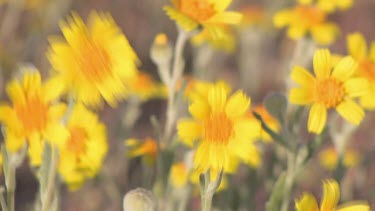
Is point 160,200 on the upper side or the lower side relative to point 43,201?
lower

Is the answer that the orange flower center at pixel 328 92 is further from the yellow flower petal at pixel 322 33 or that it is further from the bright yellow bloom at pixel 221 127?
the yellow flower petal at pixel 322 33

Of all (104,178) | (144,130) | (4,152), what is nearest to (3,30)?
(144,130)

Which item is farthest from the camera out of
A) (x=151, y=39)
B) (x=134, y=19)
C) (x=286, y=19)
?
(x=134, y=19)

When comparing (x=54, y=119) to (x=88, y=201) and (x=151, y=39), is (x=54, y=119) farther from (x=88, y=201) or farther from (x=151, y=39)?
(x=151, y=39)

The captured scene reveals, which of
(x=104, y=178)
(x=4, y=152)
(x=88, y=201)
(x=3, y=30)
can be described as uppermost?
(x=3, y=30)

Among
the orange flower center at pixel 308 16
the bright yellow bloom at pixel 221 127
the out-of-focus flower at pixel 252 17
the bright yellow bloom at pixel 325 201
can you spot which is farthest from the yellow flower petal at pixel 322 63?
the out-of-focus flower at pixel 252 17

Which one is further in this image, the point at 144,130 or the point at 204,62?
the point at 144,130

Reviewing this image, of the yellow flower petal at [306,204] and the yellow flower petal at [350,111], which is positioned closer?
the yellow flower petal at [306,204]

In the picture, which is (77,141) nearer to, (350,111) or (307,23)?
(350,111)

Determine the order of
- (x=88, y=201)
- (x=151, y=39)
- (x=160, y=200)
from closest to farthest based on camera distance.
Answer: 1. (x=160, y=200)
2. (x=88, y=201)
3. (x=151, y=39)
